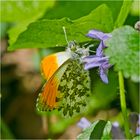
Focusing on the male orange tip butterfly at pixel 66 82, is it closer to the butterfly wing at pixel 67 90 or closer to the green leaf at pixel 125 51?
the butterfly wing at pixel 67 90

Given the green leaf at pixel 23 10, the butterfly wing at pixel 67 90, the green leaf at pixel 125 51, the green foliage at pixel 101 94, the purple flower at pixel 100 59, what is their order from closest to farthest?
the green leaf at pixel 125 51, the purple flower at pixel 100 59, the butterfly wing at pixel 67 90, the green leaf at pixel 23 10, the green foliage at pixel 101 94

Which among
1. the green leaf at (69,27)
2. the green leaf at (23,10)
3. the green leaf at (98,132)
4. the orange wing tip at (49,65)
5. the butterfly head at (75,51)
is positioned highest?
the green leaf at (23,10)

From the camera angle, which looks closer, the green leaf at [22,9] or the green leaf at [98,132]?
the green leaf at [98,132]

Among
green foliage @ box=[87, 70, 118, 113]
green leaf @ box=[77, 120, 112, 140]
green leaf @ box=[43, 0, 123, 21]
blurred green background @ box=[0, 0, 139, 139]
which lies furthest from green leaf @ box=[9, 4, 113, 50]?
green foliage @ box=[87, 70, 118, 113]

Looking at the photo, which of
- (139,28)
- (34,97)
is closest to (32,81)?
(34,97)

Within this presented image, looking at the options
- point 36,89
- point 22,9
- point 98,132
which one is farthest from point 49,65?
point 36,89

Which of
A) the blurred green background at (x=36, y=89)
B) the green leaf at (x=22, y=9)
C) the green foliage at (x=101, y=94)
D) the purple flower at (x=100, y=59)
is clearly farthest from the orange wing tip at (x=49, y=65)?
the green foliage at (x=101, y=94)

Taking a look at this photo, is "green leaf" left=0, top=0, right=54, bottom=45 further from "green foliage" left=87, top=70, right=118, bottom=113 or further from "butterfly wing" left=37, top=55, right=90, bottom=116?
"butterfly wing" left=37, top=55, right=90, bottom=116
